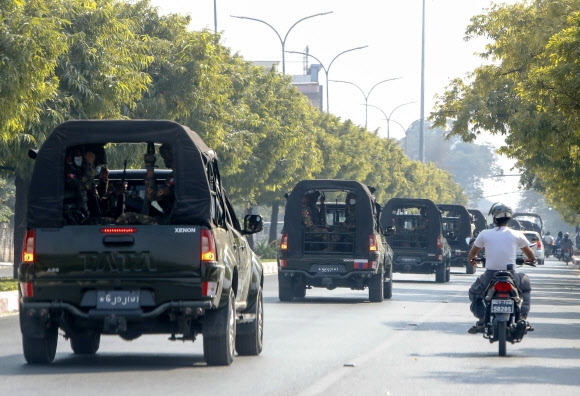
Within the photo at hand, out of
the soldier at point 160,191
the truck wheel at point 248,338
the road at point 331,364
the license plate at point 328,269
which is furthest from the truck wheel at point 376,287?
the soldier at point 160,191

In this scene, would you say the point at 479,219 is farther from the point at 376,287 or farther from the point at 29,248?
the point at 29,248

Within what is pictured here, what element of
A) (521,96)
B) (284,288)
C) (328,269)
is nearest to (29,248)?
(328,269)

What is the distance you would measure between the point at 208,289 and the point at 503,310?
11.7 feet

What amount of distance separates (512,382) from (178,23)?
24612 millimetres

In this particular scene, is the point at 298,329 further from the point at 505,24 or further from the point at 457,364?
the point at 505,24

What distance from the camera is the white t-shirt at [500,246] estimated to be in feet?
46.7

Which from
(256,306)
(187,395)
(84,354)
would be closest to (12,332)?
(84,354)

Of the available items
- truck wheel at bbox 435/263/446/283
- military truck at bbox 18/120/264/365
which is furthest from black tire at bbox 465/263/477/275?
military truck at bbox 18/120/264/365

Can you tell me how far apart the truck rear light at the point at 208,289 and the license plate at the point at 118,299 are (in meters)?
0.59

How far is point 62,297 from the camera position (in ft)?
38.5

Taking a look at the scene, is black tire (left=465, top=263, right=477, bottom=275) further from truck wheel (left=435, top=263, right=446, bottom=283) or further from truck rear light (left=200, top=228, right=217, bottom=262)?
truck rear light (left=200, top=228, right=217, bottom=262)

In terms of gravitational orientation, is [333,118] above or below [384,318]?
above

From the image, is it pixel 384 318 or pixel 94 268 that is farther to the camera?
pixel 384 318

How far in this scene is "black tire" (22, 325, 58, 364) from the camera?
1224 centimetres
